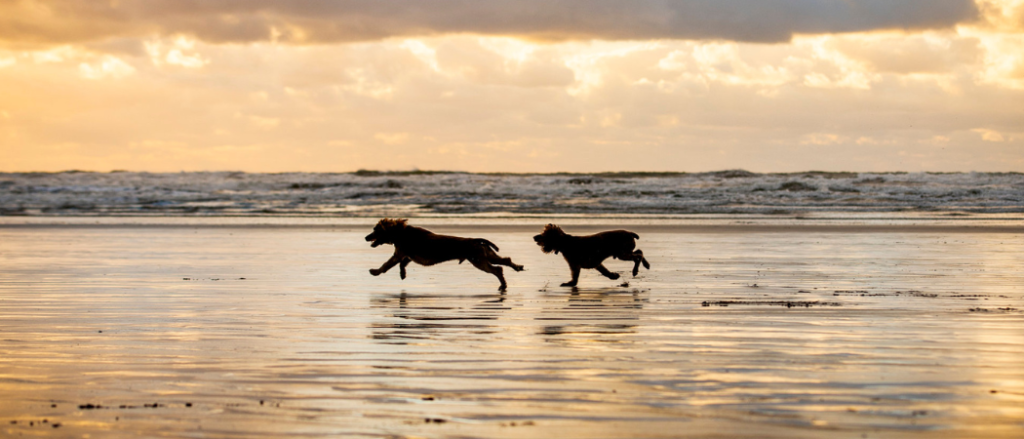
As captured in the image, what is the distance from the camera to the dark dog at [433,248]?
425 inches

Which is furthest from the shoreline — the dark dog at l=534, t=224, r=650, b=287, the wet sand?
the dark dog at l=534, t=224, r=650, b=287

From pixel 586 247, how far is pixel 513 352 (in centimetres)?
499

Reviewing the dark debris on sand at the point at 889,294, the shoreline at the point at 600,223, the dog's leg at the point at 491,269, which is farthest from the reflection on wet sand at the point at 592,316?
the shoreline at the point at 600,223

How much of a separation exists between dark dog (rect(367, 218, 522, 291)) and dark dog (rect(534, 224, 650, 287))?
562 mm

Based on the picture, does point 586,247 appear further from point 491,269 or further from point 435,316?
point 435,316

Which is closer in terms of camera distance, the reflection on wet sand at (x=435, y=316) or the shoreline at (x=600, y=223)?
the reflection on wet sand at (x=435, y=316)

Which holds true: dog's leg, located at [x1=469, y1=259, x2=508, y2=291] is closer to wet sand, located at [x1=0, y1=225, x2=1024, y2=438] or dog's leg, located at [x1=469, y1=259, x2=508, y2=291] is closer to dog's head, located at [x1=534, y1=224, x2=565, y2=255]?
wet sand, located at [x1=0, y1=225, x2=1024, y2=438]

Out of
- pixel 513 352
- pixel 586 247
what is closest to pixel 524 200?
pixel 586 247

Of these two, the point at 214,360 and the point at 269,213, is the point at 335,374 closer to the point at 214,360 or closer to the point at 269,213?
the point at 214,360

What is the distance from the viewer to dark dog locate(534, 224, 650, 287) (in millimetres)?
10914

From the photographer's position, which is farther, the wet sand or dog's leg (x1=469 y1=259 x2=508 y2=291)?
dog's leg (x1=469 y1=259 x2=508 y2=291)

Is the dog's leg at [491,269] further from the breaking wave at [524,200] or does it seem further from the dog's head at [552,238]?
the breaking wave at [524,200]

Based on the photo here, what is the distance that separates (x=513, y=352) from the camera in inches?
242

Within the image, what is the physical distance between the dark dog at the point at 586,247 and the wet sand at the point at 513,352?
277 mm
